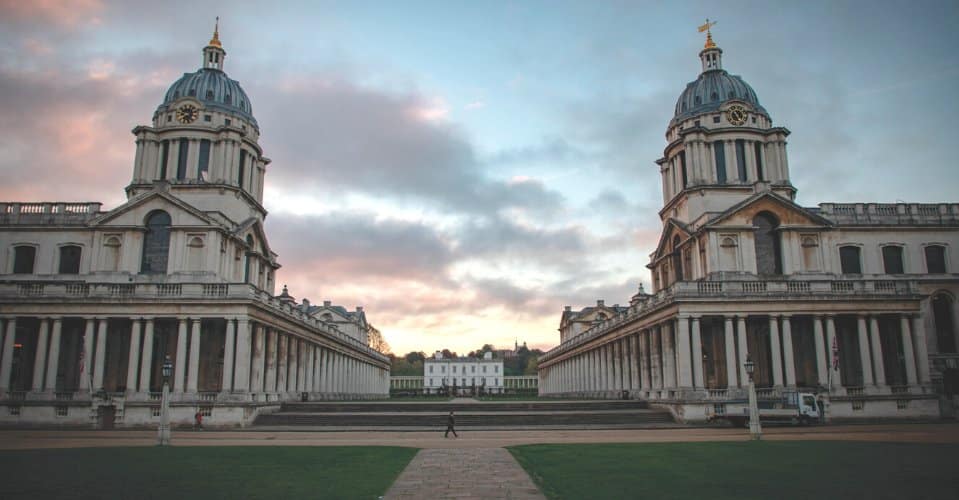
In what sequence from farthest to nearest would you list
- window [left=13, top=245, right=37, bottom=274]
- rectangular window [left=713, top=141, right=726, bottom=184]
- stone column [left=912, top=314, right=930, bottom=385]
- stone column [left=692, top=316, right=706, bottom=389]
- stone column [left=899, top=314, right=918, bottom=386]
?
rectangular window [left=713, top=141, right=726, bottom=184] → window [left=13, top=245, right=37, bottom=274] → stone column [left=899, top=314, right=918, bottom=386] → stone column [left=912, top=314, right=930, bottom=385] → stone column [left=692, top=316, right=706, bottom=389]

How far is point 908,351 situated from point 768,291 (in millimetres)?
10978

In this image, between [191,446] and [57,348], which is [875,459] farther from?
[57,348]

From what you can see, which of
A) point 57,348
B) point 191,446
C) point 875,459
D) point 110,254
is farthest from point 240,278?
point 875,459

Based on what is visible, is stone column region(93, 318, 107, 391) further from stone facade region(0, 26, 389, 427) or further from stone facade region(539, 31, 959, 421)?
stone facade region(539, 31, 959, 421)

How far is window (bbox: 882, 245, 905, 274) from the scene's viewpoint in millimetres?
59781

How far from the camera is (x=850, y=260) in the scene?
2338 inches

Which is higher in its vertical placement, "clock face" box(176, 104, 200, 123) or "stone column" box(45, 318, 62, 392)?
"clock face" box(176, 104, 200, 123)

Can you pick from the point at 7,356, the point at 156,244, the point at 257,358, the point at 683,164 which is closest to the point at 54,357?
the point at 7,356

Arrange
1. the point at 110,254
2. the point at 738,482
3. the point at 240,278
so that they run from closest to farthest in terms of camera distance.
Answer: the point at 738,482, the point at 110,254, the point at 240,278

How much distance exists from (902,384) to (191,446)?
157ft

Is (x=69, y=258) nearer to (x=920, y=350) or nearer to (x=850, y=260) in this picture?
(x=850, y=260)

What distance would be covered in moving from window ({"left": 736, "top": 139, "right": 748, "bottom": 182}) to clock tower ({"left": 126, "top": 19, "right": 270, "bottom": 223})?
4601cm

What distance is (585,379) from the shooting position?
8444 cm

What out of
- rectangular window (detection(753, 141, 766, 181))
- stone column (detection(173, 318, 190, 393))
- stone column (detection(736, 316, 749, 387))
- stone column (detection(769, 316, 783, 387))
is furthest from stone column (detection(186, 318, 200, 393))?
rectangular window (detection(753, 141, 766, 181))
